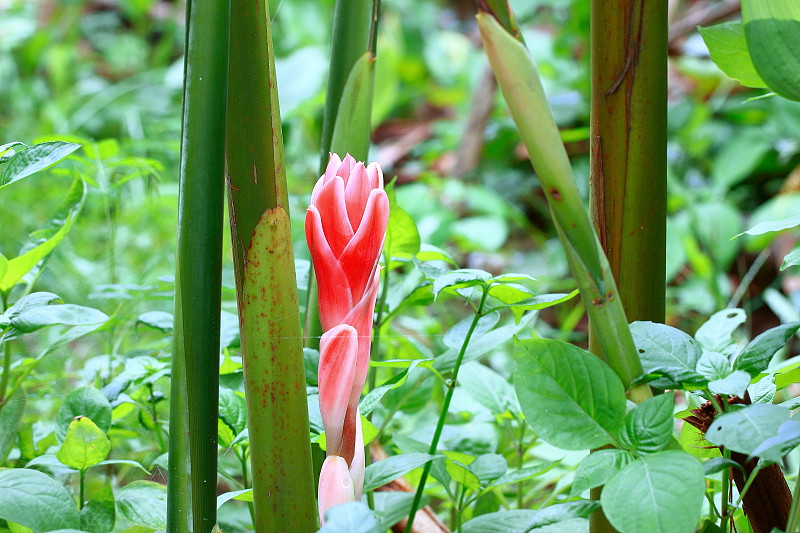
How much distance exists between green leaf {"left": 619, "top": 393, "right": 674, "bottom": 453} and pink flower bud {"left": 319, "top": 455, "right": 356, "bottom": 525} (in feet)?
0.34

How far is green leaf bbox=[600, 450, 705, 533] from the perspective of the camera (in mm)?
199

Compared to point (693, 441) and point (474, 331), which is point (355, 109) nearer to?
point (474, 331)

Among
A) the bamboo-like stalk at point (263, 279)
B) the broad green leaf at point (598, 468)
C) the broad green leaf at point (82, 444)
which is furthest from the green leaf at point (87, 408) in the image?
the broad green leaf at point (598, 468)

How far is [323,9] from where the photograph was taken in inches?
89.6

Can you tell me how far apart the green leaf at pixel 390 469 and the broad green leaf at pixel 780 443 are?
120 mm

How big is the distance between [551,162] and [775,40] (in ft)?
0.30

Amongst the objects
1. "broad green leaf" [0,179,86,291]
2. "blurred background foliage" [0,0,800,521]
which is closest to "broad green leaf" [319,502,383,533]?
"broad green leaf" [0,179,86,291]

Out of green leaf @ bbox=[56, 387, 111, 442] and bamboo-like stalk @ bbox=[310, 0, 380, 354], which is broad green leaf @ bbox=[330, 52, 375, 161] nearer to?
bamboo-like stalk @ bbox=[310, 0, 380, 354]

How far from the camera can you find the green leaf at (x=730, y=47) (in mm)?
288

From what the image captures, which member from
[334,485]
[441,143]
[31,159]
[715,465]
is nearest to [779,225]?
[715,465]

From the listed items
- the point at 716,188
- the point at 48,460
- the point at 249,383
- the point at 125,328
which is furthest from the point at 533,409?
the point at 716,188

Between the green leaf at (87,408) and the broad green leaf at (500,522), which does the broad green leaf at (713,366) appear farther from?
the green leaf at (87,408)

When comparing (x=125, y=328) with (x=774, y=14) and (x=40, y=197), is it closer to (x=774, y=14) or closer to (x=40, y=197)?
(x=774, y=14)

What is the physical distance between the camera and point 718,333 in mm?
331
